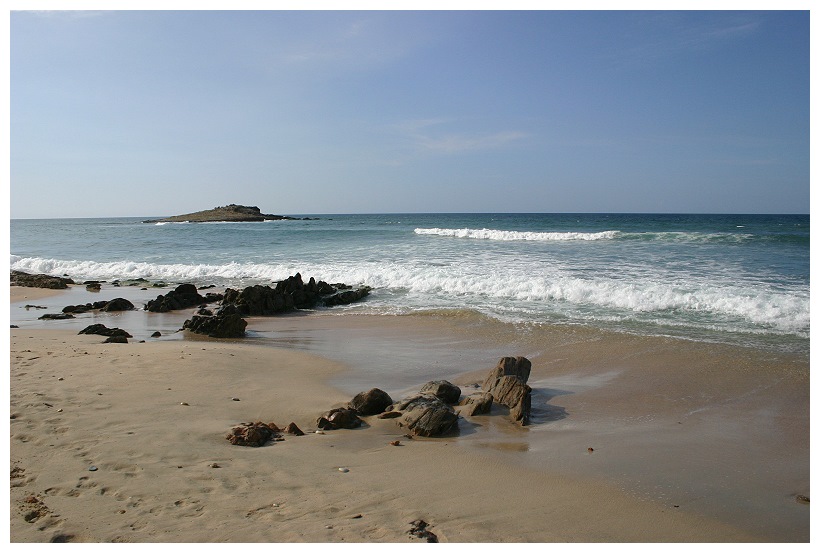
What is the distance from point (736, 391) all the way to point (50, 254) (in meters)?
32.8

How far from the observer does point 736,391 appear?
20.9 ft

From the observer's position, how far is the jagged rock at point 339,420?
520 cm

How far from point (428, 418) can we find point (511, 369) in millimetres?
1775

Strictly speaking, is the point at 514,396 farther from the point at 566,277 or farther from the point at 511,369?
the point at 566,277

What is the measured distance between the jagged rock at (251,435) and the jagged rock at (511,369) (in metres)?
2.64

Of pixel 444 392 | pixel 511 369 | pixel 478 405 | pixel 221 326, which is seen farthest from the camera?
pixel 221 326

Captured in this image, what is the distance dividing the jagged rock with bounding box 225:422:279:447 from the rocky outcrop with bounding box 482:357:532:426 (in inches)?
93.3

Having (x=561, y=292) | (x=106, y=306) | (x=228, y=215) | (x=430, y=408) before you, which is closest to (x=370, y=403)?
(x=430, y=408)

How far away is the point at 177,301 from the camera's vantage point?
13.0m

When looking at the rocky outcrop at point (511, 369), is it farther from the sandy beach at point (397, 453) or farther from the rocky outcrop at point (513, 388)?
the sandy beach at point (397, 453)

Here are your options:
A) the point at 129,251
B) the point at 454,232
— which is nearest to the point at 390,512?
the point at 129,251

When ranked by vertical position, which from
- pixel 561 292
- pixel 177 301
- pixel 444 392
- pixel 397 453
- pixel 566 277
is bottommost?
pixel 397 453
